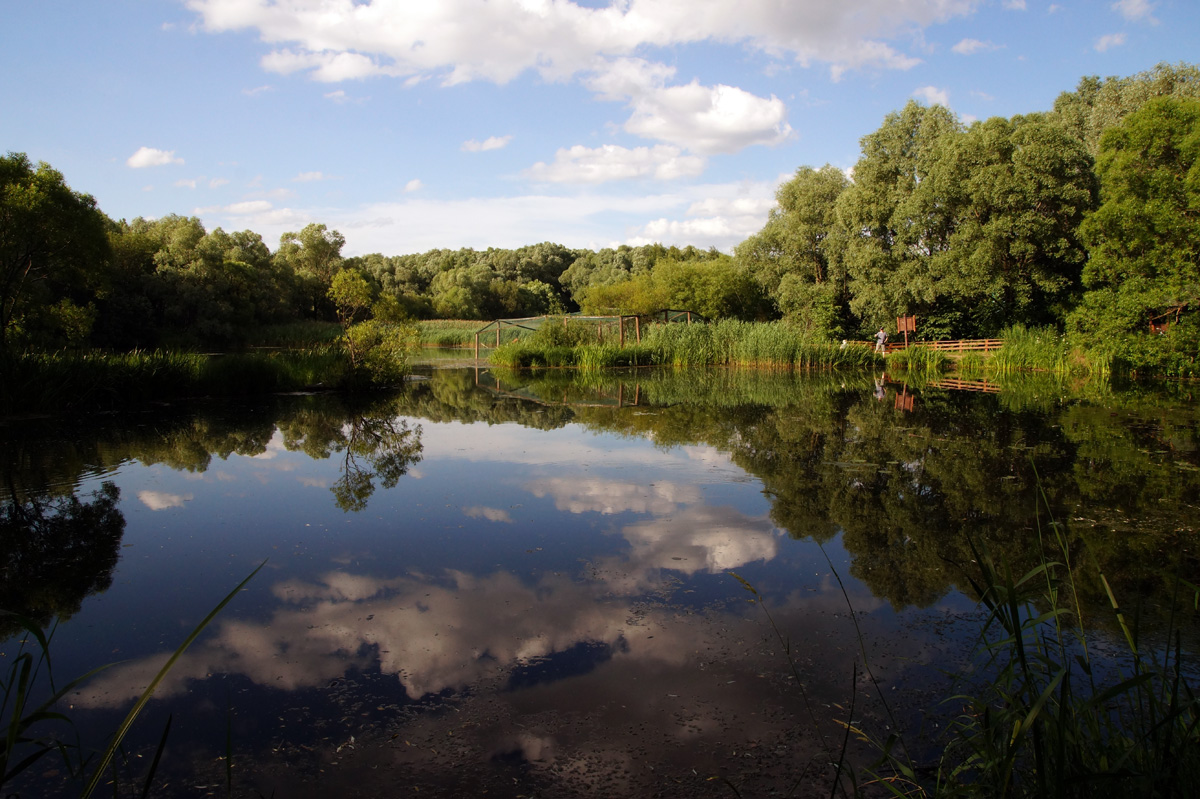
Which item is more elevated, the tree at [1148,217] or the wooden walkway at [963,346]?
the tree at [1148,217]

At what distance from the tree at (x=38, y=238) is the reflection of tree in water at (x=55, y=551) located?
14.1m

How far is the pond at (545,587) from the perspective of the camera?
2547 millimetres

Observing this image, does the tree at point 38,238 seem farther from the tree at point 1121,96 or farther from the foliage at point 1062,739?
the tree at point 1121,96

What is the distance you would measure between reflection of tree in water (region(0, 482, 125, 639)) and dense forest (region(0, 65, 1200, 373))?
10.1m

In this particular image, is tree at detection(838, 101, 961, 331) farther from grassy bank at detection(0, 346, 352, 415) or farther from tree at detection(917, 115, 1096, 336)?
grassy bank at detection(0, 346, 352, 415)

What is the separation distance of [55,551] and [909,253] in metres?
26.1

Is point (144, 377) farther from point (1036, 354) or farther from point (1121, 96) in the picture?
point (1121, 96)

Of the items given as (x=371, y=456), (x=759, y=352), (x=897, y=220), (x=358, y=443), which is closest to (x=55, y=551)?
(x=371, y=456)

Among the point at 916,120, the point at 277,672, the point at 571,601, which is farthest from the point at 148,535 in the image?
the point at 916,120

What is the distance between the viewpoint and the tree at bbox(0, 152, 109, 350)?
1873 cm

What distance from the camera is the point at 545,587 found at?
13.4ft

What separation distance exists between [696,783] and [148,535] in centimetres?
455

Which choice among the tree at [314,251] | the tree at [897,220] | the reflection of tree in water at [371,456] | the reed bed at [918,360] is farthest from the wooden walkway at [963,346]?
the tree at [314,251]

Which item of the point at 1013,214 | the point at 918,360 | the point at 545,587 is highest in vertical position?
the point at 1013,214
